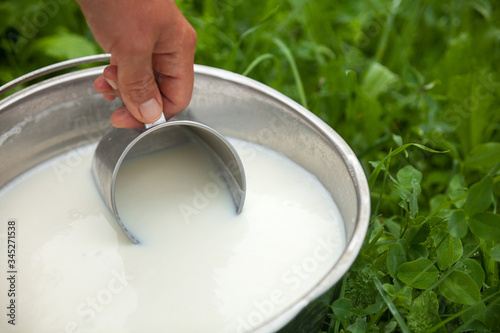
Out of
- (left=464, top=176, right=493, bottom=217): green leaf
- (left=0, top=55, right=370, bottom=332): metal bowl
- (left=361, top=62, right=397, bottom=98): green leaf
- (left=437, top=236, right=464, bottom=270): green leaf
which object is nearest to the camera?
(left=464, top=176, right=493, bottom=217): green leaf

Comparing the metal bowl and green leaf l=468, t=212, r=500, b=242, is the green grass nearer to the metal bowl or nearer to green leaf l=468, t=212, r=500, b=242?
green leaf l=468, t=212, r=500, b=242

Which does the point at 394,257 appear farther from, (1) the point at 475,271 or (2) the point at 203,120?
(2) the point at 203,120

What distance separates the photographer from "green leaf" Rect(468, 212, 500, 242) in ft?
2.87

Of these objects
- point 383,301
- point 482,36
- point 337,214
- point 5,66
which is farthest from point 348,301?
A: point 5,66

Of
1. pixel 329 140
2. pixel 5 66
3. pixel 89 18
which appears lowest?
pixel 5 66

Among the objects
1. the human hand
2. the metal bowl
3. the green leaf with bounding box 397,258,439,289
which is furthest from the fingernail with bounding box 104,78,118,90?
the green leaf with bounding box 397,258,439,289

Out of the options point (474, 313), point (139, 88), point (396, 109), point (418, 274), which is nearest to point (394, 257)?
point (418, 274)

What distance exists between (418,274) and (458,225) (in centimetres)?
12

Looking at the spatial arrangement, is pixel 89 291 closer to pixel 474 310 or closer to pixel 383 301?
pixel 383 301

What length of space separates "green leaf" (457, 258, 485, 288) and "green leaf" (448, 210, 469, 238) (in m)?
0.13

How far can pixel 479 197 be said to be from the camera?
876mm

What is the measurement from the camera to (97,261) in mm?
996

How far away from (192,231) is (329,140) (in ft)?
1.07

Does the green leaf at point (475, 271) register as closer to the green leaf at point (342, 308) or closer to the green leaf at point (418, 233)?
the green leaf at point (418, 233)
